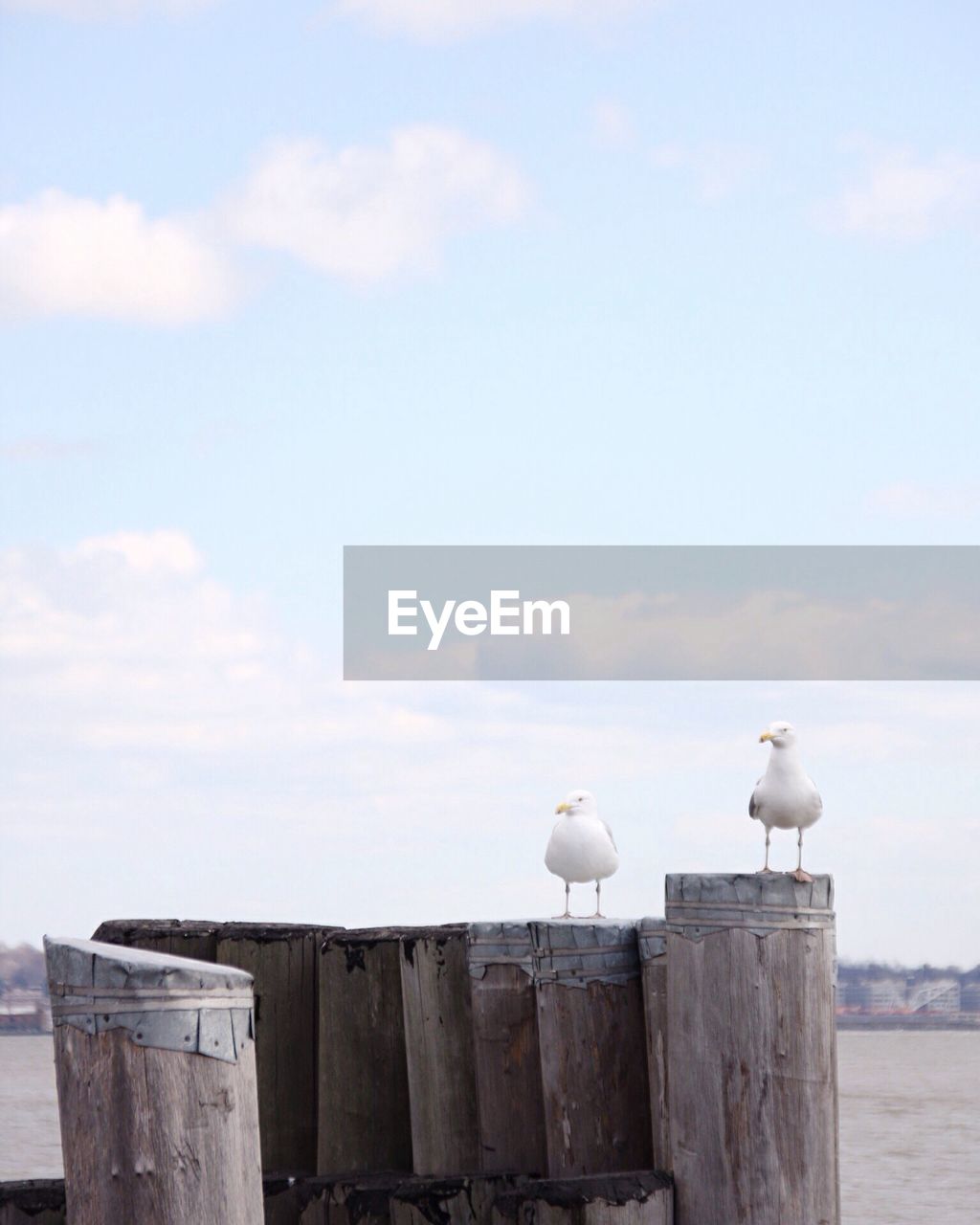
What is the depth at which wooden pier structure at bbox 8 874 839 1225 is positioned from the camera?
187 inches

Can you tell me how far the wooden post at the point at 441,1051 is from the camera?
21.6 feet

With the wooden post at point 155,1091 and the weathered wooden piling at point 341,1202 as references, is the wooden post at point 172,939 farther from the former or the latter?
the wooden post at point 155,1091

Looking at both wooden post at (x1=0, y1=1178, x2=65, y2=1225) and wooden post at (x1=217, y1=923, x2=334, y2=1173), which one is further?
wooden post at (x1=217, y1=923, x2=334, y2=1173)

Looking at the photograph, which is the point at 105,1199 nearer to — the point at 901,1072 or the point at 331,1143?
the point at 331,1143

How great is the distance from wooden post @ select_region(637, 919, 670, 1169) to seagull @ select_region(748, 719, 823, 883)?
76.5 inches

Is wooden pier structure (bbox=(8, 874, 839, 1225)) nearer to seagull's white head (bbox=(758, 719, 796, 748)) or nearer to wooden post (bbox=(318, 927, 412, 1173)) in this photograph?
wooden post (bbox=(318, 927, 412, 1173))

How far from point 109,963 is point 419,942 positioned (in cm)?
202

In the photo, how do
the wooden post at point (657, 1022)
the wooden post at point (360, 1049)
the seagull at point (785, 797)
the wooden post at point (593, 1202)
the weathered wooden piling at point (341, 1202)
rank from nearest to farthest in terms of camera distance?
1. the wooden post at point (593, 1202)
2. the weathered wooden piling at point (341, 1202)
3. the wooden post at point (657, 1022)
4. the wooden post at point (360, 1049)
5. the seagull at point (785, 797)

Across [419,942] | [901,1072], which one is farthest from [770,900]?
[901,1072]

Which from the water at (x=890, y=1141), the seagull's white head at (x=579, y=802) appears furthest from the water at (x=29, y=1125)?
the seagull's white head at (x=579, y=802)

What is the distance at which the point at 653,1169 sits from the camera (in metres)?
6.07

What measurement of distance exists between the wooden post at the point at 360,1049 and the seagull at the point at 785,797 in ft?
6.59

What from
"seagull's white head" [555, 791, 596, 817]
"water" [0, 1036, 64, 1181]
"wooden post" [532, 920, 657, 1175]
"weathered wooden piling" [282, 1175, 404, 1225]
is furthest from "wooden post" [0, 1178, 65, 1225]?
"water" [0, 1036, 64, 1181]

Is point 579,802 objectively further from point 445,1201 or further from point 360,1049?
point 445,1201
